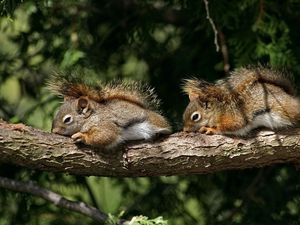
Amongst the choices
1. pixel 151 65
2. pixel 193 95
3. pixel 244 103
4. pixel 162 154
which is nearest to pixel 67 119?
pixel 162 154

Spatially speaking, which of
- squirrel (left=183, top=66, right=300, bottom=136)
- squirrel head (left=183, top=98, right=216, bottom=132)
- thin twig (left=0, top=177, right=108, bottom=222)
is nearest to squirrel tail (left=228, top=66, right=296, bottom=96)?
squirrel (left=183, top=66, right=300, bottom=136)

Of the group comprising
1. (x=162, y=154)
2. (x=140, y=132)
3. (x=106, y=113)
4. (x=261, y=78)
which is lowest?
(x=162, y=154)

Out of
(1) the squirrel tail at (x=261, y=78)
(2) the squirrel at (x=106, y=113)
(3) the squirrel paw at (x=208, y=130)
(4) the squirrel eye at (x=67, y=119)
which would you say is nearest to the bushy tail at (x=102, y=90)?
(2) the squirrel at (x=106, y=113)

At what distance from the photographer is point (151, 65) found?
4.91 metres

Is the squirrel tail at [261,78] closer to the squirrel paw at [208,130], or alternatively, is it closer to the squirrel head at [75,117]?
the squirrel paw at [208,130]

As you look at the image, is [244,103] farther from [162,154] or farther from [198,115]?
[162,154]

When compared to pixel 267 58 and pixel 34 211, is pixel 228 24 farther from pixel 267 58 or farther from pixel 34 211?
pixel 34 211

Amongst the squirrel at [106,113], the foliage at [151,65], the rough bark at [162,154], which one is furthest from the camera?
the foliage at [151,65]

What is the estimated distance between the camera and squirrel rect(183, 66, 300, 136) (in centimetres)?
367

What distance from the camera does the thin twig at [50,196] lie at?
13.0 feet

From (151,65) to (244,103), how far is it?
1229 mm

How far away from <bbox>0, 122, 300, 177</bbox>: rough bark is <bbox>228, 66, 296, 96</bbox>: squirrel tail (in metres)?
0.25

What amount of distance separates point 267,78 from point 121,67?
54.1 inches

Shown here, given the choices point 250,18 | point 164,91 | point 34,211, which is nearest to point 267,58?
point 250,18
